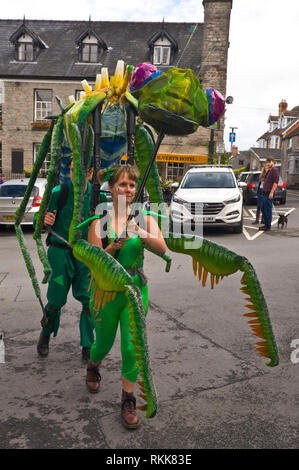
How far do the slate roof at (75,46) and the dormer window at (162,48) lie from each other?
0.47 metres

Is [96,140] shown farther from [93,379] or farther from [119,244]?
[93,379]

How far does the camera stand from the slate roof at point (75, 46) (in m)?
26.8

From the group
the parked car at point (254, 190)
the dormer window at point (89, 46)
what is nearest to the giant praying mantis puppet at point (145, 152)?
the parked car at point (254, 190)

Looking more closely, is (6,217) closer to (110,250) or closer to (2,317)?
(2,317)

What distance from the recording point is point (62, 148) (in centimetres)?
294

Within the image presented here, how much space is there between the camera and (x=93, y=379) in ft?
10.1

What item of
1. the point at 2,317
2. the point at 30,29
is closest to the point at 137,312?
the point at 2,317

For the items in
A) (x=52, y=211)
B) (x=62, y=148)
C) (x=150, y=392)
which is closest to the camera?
(x=150, y=392)

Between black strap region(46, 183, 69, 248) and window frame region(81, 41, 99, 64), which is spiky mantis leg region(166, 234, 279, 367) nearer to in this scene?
black strap region(46, 183, 69, 248)

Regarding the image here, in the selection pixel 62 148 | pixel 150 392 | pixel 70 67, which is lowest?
pixel 150 392

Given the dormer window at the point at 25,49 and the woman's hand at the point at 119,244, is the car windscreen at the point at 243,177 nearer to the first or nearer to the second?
the dormer window at the point at 25,49

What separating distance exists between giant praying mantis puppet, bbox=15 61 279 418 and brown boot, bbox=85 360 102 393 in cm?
59

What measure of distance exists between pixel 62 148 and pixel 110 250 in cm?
93

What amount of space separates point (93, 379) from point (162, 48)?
91.1 feet
